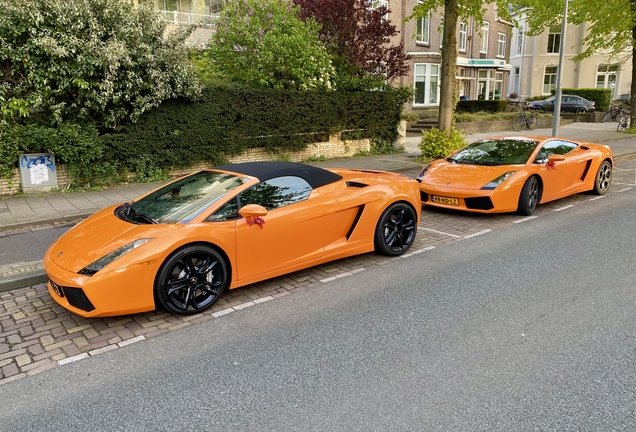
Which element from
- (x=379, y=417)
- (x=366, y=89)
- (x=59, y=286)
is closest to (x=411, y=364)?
(x=379, y=417)

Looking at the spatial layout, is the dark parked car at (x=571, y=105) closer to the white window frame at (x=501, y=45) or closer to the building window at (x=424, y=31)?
the building window at (x=424, y=31)

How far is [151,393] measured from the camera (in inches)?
127

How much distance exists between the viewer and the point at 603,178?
9.85 metres

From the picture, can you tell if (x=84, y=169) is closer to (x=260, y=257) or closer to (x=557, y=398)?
(x=260, y=257)

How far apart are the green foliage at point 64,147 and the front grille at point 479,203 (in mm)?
7838

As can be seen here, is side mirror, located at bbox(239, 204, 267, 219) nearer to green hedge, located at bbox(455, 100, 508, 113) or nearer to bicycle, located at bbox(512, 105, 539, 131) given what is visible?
bicycle, located at bbox(512, 105, 539, 131)

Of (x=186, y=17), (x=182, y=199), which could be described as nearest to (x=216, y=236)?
(x=182, y=199)

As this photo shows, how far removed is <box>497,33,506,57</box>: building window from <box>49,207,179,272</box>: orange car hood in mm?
42202

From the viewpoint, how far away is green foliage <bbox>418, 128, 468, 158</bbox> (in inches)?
571

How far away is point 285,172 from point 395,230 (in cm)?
172

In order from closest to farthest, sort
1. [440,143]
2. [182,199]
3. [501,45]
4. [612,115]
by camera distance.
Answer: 1. [182,199]
2. [440,143]
3. [612,115]
4. [501,45]

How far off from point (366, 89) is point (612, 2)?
12.5 meters

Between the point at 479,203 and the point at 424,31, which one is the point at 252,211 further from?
the point at 424,31

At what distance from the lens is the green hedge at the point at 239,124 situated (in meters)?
11.3
